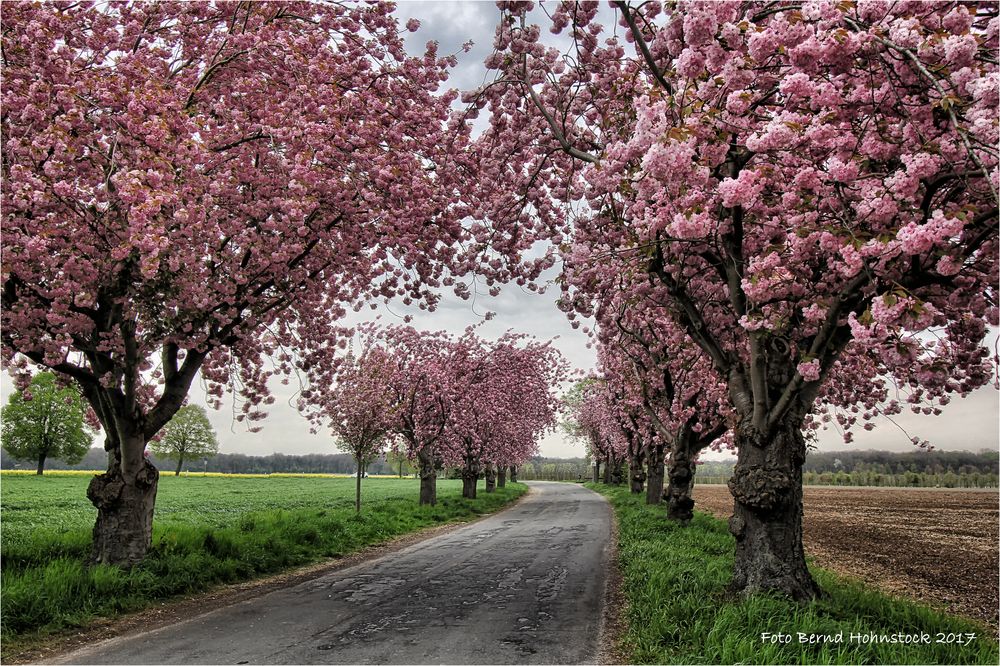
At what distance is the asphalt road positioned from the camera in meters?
6.29

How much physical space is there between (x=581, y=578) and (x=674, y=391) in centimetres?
903

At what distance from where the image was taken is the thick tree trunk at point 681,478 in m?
16.9

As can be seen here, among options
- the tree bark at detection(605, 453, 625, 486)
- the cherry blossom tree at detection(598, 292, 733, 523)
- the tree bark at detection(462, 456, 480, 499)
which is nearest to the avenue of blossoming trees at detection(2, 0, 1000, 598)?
the cherry blossom tree at detection(598, 292, 733, 523)

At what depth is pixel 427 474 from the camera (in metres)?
26.1

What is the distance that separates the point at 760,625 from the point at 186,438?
299 ft

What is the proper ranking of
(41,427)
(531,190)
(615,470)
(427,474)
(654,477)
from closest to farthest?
(531,190) → (654,477) → (427,474) → (615,470) → (41,427)

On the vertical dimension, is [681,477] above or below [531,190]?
below

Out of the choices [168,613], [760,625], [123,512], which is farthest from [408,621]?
[123,512]

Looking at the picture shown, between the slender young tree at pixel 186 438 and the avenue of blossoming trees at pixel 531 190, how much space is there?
79.6 metres

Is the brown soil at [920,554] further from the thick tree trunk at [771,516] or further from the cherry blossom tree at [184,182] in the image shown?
the cherry blossom tree at [184,182]

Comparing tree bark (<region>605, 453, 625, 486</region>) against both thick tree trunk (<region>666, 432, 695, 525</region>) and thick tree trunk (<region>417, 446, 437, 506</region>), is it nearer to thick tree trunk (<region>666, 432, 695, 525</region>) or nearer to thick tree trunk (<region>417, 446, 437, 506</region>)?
thick tree trunk (<region>417, 446, 437, 506</region>)

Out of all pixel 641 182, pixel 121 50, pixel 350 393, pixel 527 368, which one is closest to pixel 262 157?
pixel 121 50

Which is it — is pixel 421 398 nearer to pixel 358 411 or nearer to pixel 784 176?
pixel 358 411

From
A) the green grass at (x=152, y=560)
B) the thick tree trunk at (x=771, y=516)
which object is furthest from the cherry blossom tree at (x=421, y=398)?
the thick tree trunk at (x=771, y=516)
